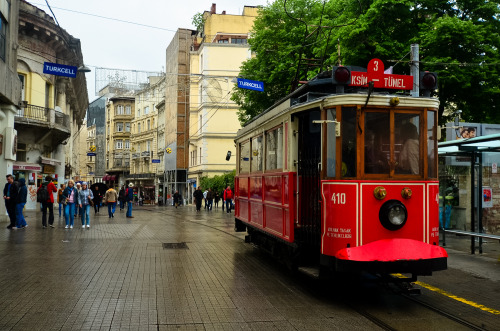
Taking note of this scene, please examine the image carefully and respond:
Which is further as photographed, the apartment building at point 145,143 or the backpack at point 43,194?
the apartment building at point 145,143

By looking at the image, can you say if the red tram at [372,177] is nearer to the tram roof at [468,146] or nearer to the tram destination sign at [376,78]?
the tram destination sign at [376,78]

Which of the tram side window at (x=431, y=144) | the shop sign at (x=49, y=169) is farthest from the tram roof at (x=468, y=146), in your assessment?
the shop sign at (x=49, y=169)

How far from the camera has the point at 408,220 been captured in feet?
24.2

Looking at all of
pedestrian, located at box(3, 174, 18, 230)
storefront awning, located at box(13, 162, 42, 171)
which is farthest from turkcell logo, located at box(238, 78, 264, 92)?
storefront awning, located at box(13, 162, 42, 171)

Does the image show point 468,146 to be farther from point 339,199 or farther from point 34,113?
point 34,113

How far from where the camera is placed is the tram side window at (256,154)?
10.8 metres

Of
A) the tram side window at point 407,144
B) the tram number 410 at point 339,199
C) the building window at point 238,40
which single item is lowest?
the tram number 410 at point 339,199

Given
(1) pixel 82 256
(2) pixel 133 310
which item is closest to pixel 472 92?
(1) pixel 82 256

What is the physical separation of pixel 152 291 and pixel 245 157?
5.12 meters

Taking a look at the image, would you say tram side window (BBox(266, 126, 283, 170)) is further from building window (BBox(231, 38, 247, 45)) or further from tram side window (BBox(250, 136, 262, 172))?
building window (BBox(231, 38, 247, 45))

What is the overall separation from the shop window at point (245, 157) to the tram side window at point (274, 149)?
1.95m

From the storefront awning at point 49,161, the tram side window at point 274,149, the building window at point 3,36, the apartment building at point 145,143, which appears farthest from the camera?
the apartment building at point 145,143

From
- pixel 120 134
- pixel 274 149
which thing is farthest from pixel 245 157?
pixel 120 134

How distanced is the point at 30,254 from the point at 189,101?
4792 cm
